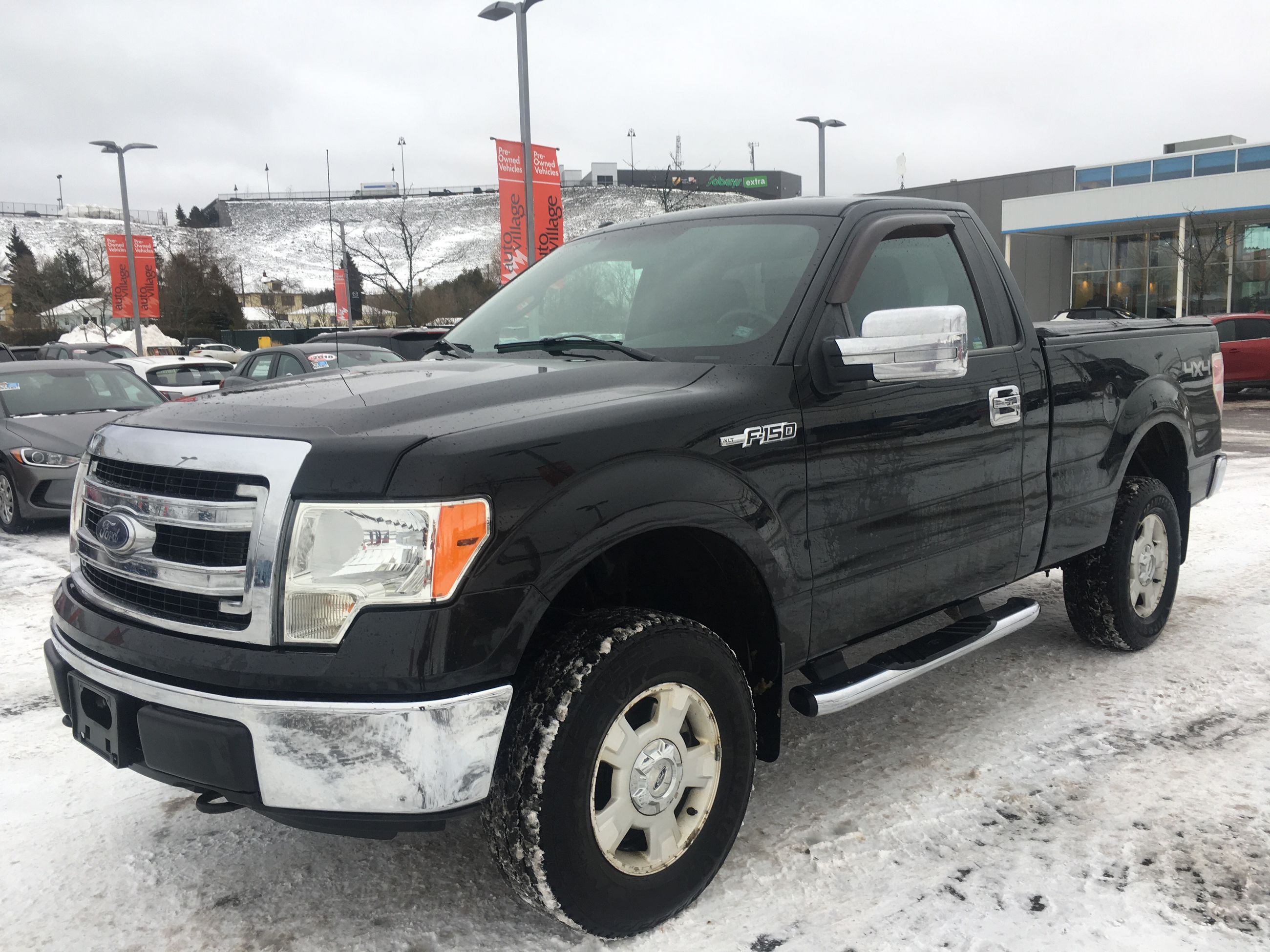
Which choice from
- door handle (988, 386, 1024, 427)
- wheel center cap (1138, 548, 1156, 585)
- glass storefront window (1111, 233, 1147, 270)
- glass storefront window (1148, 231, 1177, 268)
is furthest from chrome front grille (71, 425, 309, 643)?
glass storefront window (1111, 233, 1147, 270)

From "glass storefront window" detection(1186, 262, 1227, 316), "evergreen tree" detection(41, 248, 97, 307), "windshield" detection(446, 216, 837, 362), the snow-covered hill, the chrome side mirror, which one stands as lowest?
the chrome side mirror

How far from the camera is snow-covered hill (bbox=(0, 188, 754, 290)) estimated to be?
158 metres

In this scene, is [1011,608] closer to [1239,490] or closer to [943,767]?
[943,767]

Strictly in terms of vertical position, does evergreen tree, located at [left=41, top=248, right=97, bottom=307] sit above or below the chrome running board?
above

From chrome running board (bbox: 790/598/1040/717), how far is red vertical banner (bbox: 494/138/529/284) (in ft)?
44.5

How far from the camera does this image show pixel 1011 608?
4.09m

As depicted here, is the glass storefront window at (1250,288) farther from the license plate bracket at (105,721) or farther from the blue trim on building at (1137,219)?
the license plate bracket at (105,721)

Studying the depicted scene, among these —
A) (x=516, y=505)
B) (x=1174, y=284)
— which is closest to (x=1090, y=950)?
(x=516, y=505)

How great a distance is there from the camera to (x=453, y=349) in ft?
12.8

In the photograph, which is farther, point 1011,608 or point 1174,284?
point 1174,284

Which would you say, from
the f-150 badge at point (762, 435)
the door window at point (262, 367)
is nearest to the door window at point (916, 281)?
the f-150 badge at point (762, 435)

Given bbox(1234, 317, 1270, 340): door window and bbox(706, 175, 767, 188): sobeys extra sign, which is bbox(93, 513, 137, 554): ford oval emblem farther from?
bbox(706, 175, 767, 188): sobeys extra sign

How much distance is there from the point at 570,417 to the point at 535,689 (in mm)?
651

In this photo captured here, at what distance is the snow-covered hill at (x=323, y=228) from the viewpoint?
15762 cm
